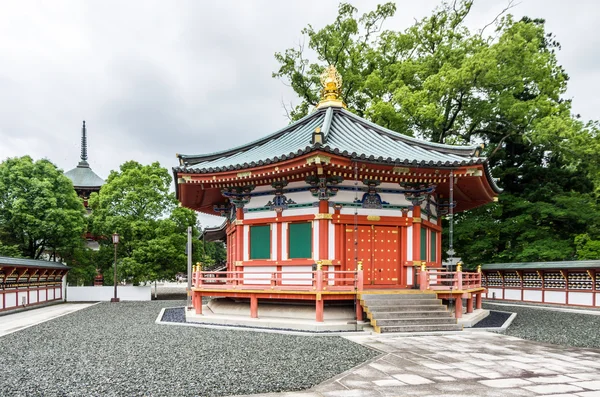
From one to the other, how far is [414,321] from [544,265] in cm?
1255

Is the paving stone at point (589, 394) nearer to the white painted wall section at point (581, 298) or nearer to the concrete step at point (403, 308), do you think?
the concrete step at point (403, 308)

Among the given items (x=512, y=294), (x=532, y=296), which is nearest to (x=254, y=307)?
(x=532, y=296)

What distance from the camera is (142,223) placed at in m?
25.6

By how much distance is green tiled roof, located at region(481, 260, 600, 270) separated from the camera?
17.5 meters

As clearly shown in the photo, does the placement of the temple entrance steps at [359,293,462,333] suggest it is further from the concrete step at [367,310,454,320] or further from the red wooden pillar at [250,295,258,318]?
the red wooden pillar at [250,295,258,318]

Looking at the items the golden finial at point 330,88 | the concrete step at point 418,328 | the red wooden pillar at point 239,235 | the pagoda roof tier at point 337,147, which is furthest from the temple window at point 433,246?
the red wooden pillar at point 239,235

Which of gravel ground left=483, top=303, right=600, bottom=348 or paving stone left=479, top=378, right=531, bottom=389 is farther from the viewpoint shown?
gravel ground left=483, top=303, right=600, bottom=348

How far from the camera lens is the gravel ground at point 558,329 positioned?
10.2 m

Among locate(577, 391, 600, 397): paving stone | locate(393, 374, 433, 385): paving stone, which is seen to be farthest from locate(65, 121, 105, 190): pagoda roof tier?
locate(577, 391, 600, 397): paving stone

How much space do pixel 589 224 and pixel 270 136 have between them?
18.1 m

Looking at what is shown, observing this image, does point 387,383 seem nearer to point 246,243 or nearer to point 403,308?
point 403,308

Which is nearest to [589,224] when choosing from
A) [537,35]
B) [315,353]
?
[537,35]

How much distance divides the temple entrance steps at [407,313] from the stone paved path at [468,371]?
921mm

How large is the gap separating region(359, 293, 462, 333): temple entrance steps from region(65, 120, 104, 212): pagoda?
121ft
